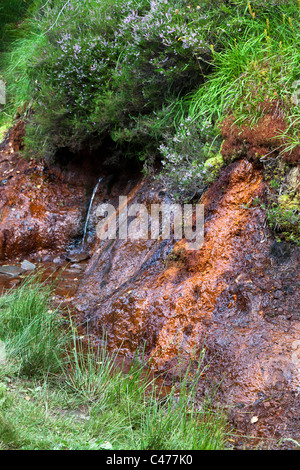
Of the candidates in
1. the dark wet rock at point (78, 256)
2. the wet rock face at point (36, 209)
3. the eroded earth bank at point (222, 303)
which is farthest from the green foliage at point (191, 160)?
the wet rock face at point (36, 209)

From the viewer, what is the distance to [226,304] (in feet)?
11.5

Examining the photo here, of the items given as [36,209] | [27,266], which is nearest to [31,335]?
[27,266]

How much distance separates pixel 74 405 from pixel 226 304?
142 cm

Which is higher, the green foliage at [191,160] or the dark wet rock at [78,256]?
the green foliage at [191,160]

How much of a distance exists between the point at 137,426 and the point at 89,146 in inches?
186

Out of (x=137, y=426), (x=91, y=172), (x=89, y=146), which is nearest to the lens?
(x=137, y=426)

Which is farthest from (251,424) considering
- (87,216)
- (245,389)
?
(87,216)

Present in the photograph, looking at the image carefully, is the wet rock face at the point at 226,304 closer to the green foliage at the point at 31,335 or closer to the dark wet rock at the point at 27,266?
the green foliage at the point at 31,335

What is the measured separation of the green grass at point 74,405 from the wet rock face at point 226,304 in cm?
31

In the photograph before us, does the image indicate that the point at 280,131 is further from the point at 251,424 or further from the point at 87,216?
the point at 87,216

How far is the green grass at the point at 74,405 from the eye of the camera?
7.44ft

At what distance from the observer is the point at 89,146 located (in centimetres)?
654

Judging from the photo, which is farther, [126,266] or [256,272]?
[126,266]

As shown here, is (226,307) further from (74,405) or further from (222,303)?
(74,405)
